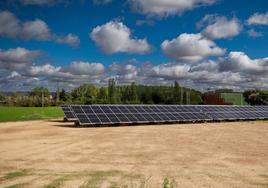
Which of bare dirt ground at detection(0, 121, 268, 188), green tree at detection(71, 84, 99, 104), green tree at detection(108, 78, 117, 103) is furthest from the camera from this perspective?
green tree at detection(71, 84, 99, 104)

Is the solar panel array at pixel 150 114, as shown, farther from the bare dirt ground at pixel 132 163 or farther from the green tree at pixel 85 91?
the green tree at pixel 85 91

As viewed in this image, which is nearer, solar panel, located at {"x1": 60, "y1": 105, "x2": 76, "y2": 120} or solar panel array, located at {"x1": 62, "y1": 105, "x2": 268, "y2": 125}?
solar panel array, located at {"x1": 62, "y1": 105, "x2": 268, "y2": 125}

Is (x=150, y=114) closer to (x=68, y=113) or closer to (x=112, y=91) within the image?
(x=68, y=113)

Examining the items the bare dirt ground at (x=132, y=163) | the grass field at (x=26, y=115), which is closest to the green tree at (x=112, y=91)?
the grass field at (x=26, y=115)

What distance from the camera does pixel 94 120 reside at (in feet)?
118

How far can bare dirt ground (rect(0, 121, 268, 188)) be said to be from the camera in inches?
488

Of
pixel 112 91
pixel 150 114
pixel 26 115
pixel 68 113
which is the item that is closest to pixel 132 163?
pixel 150 114

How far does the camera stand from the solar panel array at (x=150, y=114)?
122ft

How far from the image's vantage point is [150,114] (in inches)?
1647

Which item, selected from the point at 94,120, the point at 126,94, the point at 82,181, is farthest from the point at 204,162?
the point at 126,94

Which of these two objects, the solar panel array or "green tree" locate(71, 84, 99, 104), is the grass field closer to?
the solar panel array

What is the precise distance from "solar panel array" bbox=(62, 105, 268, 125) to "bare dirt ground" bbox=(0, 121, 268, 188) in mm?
13458

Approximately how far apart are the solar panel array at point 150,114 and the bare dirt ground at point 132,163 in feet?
44.2

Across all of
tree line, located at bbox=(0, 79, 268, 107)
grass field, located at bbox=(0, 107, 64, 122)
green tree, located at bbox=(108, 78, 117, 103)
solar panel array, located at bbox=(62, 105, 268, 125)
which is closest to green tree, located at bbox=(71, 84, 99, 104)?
tree line, located at bbox=(0, 79, 268, 107)
